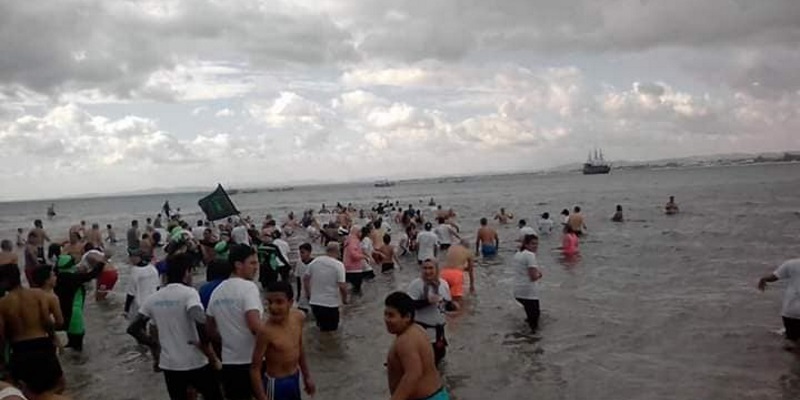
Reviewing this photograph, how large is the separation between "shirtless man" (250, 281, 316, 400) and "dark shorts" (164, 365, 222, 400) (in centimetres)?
80

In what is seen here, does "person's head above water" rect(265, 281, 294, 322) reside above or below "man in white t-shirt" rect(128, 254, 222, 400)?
above

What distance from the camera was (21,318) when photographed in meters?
6.57

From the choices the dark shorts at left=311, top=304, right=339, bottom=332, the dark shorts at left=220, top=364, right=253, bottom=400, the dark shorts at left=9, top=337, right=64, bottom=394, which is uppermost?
the dark shorts at left=9, top=337, right=64, bottom=394

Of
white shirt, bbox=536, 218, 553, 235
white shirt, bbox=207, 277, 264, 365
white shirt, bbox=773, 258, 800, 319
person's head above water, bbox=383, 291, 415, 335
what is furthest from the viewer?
white shirt, bbox=536, 218, 553, 235

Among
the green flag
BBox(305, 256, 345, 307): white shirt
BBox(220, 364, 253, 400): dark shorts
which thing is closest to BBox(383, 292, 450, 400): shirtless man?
BBox(220, 364, 253, 400): dark shorts

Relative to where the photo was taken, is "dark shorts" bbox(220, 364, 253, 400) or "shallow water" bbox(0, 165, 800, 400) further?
"shallow water" bbox(0, 165, 800, 400)

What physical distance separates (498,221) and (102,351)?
2856cm

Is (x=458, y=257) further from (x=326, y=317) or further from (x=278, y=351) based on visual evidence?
(x=278, y=351)

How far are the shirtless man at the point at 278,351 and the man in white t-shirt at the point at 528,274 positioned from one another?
5.74 metres

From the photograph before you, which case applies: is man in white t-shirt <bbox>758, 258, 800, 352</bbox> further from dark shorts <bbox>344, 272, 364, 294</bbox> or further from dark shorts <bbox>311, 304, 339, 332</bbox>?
dark shorts <bbox>344, 272, 364, 294</bbox>

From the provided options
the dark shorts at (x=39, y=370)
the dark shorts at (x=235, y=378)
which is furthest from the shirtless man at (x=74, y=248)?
the dark shorts at (x=39, y=370)

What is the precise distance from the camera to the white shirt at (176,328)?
5.74 meters

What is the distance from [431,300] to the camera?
7.70m

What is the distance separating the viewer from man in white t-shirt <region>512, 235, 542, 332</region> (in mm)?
10336
